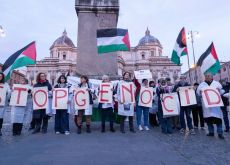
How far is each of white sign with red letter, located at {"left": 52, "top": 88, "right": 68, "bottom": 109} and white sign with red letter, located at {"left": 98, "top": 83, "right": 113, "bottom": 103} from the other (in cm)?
99

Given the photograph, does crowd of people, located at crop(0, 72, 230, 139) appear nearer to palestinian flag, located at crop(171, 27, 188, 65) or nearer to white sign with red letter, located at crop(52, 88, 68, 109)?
white sign with red letter, located at crop(52, 88, 68, 109)

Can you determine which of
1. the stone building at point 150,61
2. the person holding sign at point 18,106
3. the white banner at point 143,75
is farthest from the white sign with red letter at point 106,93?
the stone building at point 150,61

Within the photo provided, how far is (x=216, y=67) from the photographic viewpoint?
7.11 meters

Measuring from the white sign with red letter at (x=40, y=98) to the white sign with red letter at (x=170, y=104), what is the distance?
345cm

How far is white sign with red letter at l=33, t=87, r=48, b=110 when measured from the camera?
6.42 m

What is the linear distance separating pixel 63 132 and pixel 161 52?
290 feet

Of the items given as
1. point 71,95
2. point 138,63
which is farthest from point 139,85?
point 138,63

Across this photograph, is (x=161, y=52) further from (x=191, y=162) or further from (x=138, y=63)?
(x=191, y=162)

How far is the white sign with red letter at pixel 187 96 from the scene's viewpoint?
6.50m

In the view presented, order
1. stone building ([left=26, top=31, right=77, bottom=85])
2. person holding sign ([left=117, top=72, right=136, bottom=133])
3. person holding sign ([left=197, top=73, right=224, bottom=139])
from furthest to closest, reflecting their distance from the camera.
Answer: stone building ([left=26, top=31, right=77, bottom=85]) → person holding sign ([left=117, top=72, right=136, bottom=133]) → person holding sign ([left=197, top=73, right=224, bottom=139])

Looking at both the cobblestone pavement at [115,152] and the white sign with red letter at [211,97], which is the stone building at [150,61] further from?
the cobblestone pavement at [115,152]

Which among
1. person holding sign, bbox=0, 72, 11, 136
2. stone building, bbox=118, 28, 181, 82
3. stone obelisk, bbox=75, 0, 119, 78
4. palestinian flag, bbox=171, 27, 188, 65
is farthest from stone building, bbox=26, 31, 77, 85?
person holding sign, bbox=0, 72, 11, 136

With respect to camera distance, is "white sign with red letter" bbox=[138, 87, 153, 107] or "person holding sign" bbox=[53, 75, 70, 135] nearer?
"person holding sign" bbox=[53, 75, 70, 135]

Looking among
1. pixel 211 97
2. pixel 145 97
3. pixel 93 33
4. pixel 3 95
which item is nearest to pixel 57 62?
pixel 93 33
